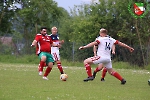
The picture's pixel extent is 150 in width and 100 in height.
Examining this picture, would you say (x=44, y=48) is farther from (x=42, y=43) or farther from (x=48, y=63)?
(x=48, y=63)

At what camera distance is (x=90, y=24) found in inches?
1864

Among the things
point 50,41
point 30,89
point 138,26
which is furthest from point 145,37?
point 30,89

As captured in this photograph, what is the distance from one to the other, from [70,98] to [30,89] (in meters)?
2.30

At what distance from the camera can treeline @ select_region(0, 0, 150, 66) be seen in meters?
38.2

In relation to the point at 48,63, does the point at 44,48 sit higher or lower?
higher

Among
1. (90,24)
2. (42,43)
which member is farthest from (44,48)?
(90,24)

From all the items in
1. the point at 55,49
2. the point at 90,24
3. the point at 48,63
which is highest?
the point at 90,24

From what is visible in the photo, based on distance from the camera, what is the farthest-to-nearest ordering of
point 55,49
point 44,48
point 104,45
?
point 55,49, point 44,48, point 104,45

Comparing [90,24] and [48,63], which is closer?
[48,63]

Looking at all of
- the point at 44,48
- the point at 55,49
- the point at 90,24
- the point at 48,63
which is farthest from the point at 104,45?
the point at 90,24

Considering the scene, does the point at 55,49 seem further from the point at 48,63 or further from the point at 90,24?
the point at 90,24

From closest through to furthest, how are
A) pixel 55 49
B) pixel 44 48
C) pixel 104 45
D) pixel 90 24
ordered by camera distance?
1. pixel 104 45
2. pixel 44 48
3. pixel 55 49
4. pixel 90 24

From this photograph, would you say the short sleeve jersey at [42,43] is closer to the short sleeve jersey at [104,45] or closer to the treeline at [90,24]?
the short sleeve jersey at [104,45]

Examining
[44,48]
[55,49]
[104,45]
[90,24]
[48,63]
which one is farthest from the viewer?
[90,24]
